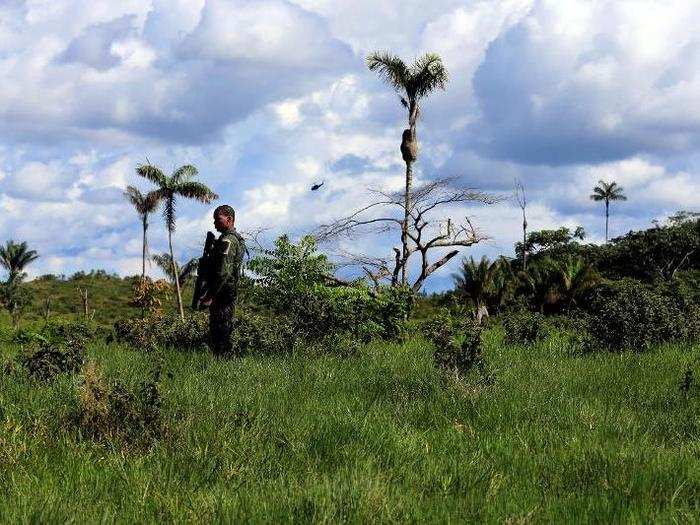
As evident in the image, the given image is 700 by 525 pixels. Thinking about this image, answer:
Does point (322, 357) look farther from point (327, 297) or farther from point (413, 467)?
point (413, 467)

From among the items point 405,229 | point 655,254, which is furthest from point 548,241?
point 405,229

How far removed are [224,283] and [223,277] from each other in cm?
12

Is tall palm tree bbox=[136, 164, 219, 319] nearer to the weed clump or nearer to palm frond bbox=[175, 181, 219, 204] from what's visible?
palm frond bbox=[175, 181, 219, 204]

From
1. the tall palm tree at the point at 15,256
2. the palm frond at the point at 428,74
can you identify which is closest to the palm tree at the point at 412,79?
the palm frond at the point at 428,74

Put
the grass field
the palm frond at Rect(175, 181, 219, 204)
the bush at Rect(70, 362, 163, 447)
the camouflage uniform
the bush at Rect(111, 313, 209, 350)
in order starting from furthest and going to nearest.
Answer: the palm frond at Rect(175, 181, 219, 204)
the bush at Rect(111, 313, 209, 350)
the camouflage uniform
the bush at Rect(70, 362, 163, 447)
the grass field

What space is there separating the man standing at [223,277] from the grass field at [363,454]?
7.25 feet

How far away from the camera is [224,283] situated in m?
10.9

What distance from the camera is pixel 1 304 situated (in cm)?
5891

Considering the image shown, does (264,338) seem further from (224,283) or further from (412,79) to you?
(412,79)

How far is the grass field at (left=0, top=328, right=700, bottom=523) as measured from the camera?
4.21 m

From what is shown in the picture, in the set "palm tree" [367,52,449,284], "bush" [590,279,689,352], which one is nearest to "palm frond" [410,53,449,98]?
"palm tree" [367,52,449,284]

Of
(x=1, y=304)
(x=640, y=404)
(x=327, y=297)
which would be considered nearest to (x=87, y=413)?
(x=640, y=404)

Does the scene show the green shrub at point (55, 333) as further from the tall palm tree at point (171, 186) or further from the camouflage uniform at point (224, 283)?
the tall palm tree at point (171, 186)

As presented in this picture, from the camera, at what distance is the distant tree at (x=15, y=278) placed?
2205 inches
